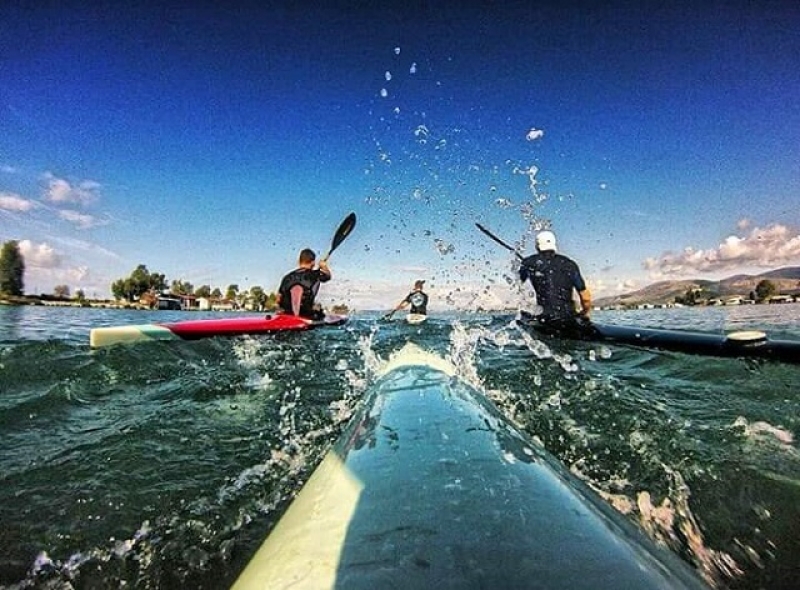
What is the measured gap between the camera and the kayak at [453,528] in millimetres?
915

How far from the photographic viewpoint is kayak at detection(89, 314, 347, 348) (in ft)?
28.5

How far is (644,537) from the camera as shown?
3.89 ft

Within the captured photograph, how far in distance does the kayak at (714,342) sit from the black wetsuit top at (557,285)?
201cm

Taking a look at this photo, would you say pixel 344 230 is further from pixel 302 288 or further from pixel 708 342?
pixel 708 342

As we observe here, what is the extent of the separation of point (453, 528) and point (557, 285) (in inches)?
333

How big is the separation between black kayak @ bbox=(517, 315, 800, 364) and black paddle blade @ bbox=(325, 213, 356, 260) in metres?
9.44

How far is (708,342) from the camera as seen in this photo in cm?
560

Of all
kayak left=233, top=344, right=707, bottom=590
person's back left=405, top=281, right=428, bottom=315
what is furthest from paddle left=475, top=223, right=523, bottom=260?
kayak left=233, top=344, right=707, bottom=590

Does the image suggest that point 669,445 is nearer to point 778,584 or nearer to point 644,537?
point 778,584

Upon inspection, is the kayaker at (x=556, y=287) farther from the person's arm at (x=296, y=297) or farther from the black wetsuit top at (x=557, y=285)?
the person's arm at (x=296, y=297)

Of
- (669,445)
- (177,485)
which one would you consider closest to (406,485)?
(177,485)

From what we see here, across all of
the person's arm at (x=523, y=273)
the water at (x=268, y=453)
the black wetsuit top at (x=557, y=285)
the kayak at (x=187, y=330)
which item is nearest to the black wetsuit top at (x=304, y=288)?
the kayak at (x=187, y=330)

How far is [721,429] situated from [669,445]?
2.29ft

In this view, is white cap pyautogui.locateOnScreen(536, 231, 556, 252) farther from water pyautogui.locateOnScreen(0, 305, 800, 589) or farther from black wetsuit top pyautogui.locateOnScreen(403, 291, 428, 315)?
black wetsuit top pyautogui.locateOnScreen(403, 291, 428, 315)
